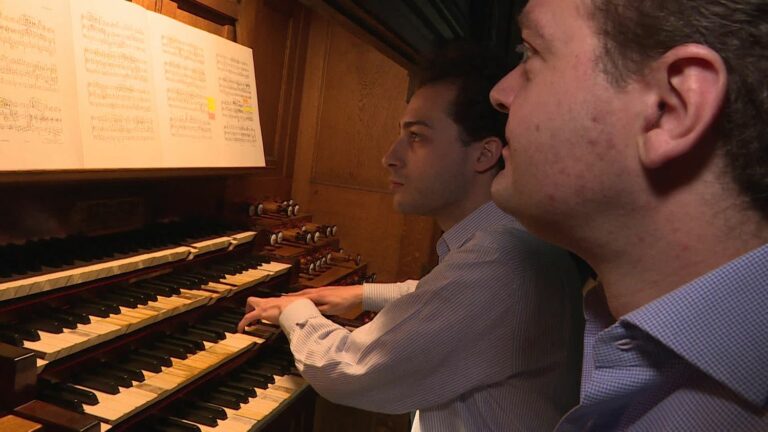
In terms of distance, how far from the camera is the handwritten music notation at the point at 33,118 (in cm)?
180

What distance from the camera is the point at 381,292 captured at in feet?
8.93

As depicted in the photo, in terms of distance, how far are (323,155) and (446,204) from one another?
11.1ft

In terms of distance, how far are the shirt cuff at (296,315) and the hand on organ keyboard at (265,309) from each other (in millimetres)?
44

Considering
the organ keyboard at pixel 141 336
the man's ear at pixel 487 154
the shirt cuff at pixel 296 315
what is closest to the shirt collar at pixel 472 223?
the man's ear at pixel 487 154

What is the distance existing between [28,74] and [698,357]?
75.0 inches

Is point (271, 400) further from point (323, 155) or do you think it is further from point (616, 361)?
point (323, 155)

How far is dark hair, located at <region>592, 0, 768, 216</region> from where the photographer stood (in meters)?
0.86

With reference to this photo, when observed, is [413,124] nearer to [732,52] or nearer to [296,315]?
[296,315]

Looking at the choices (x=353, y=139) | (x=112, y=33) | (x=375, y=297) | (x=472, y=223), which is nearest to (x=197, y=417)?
(x=375, y=297)

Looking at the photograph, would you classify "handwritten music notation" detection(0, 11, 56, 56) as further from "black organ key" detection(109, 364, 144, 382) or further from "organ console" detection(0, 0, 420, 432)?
"black organ key" detection(109, 364, 144, 382)

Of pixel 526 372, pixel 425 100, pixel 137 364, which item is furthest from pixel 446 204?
pixel 137 364

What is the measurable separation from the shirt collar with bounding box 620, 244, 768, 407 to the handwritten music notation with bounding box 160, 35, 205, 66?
7.45 feet

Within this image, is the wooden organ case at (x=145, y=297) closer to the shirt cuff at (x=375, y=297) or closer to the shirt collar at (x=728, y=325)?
the shirt cuff at (x=375, y=297)

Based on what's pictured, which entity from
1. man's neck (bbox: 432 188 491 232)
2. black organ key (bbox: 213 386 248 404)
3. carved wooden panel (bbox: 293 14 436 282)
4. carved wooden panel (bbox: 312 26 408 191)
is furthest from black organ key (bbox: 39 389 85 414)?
carved wooden panel (bbox: 312 26 408 191)
